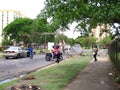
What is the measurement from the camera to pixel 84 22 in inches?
985

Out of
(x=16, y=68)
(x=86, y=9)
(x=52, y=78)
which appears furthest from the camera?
(x=16, y=68)

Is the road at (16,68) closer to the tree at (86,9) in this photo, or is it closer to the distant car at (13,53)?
the tree at (86,9)

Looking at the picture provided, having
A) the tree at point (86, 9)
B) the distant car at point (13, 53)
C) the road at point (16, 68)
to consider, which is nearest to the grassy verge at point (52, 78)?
the road at point (16, 68)

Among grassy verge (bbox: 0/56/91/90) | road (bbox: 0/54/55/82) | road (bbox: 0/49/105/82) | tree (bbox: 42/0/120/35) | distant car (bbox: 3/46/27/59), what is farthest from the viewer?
distant car (bbox: 3/46/27/59)

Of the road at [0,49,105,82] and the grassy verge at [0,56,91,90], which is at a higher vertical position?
the grassy verge at [0,56,91,90]

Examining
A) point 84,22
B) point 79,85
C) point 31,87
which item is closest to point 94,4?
point 79,85

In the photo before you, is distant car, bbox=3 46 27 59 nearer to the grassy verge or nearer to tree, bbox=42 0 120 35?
tree, bbox=42 0 120 35

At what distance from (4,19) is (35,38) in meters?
75.5

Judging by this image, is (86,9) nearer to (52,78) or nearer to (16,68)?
(52,78)

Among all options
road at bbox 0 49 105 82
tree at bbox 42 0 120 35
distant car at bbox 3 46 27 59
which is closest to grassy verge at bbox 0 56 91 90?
road at bbox 0 49 105 82

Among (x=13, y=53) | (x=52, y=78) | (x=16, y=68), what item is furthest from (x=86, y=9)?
(x=13, y=53)

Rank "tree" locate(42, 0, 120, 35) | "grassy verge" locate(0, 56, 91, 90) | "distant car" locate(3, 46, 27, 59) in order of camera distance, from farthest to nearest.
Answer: "distant car" locate(3, 46, 27, 59)
"grassy verge" locate(0, 56, 91, 90)
"tree" locate(42, 0, 120, 35)

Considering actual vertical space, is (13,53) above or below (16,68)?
above

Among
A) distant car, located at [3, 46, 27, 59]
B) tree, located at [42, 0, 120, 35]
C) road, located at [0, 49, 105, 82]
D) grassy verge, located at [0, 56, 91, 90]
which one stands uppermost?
tree, located at [42, 0, 120, 35]
